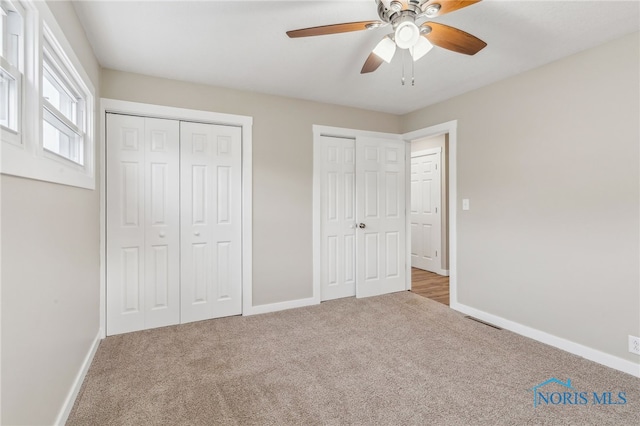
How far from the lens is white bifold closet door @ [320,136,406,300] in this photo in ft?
12.9

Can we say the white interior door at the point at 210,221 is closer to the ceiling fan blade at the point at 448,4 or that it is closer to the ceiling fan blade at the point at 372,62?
the ceiling fan blade at the point at 372,62

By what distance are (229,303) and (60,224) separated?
194 centimetres

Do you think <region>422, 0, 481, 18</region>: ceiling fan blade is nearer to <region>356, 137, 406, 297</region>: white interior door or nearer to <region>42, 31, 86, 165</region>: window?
<region>42, 31, 86, 165</region>: window

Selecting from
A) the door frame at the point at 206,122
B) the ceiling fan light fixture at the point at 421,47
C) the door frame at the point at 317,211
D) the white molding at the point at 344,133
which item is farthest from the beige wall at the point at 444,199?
the ceiling fan light fixture at the point at 421,47

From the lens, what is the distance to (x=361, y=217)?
13.3 ft

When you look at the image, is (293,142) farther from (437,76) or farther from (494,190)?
(494,190)

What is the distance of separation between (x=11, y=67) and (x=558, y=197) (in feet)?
11.6

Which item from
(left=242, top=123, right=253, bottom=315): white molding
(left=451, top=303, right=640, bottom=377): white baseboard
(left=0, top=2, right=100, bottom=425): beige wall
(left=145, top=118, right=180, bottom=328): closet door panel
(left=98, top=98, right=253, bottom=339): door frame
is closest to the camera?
(left=0, top=2, right=100, bottom=425): beige wall

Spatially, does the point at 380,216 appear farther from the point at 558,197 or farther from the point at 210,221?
the point at 210,221

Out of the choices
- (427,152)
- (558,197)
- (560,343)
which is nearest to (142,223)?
(558,197)

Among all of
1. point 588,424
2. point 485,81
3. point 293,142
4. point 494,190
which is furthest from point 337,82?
point 588,424

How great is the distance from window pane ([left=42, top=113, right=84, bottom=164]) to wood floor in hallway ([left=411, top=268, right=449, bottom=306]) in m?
3.86

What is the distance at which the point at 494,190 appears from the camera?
3.17 m

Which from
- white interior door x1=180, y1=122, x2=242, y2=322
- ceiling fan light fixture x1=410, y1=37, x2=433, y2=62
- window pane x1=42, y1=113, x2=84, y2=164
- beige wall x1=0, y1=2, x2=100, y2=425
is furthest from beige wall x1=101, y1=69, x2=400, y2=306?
ceiling fan light fixture x1=410, y1=37, x2=433, y2=62
